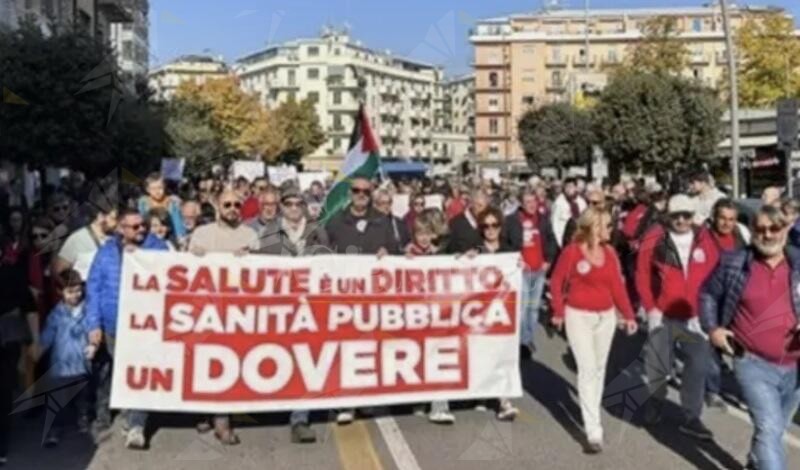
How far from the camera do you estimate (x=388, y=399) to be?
8.74 meters

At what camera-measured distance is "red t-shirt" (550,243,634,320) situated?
819 centimetres

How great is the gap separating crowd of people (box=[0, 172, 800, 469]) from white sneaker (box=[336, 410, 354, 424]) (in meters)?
0.01

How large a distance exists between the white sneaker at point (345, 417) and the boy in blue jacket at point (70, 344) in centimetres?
184

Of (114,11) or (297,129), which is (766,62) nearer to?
(114,11)

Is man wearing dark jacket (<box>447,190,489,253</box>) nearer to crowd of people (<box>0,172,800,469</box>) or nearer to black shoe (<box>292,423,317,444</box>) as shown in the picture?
crowd of people (<box>0,172,800,469</box>)

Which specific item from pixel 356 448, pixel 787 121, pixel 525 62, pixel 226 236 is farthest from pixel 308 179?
pixel 525 62

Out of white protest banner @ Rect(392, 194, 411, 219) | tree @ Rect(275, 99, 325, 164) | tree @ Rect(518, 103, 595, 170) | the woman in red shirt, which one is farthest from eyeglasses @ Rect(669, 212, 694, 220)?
tree @ Rect(275, 99, 325, 164)

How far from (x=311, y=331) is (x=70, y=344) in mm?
1770

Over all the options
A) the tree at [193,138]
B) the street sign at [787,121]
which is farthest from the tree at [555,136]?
the street sign at [787,121]

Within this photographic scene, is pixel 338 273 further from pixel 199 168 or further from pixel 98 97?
pixel 199 168

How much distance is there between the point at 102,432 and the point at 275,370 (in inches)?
55.2

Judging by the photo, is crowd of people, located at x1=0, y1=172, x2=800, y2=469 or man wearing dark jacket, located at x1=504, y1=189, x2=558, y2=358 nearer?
crowd of people, located at x1=0, y1=172, x2=800, y2=469

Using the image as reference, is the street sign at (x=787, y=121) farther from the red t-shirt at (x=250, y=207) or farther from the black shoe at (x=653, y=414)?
the black shoe at (x=653, y=414)

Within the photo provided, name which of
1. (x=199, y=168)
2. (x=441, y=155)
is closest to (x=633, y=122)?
(x=199, y=168)
